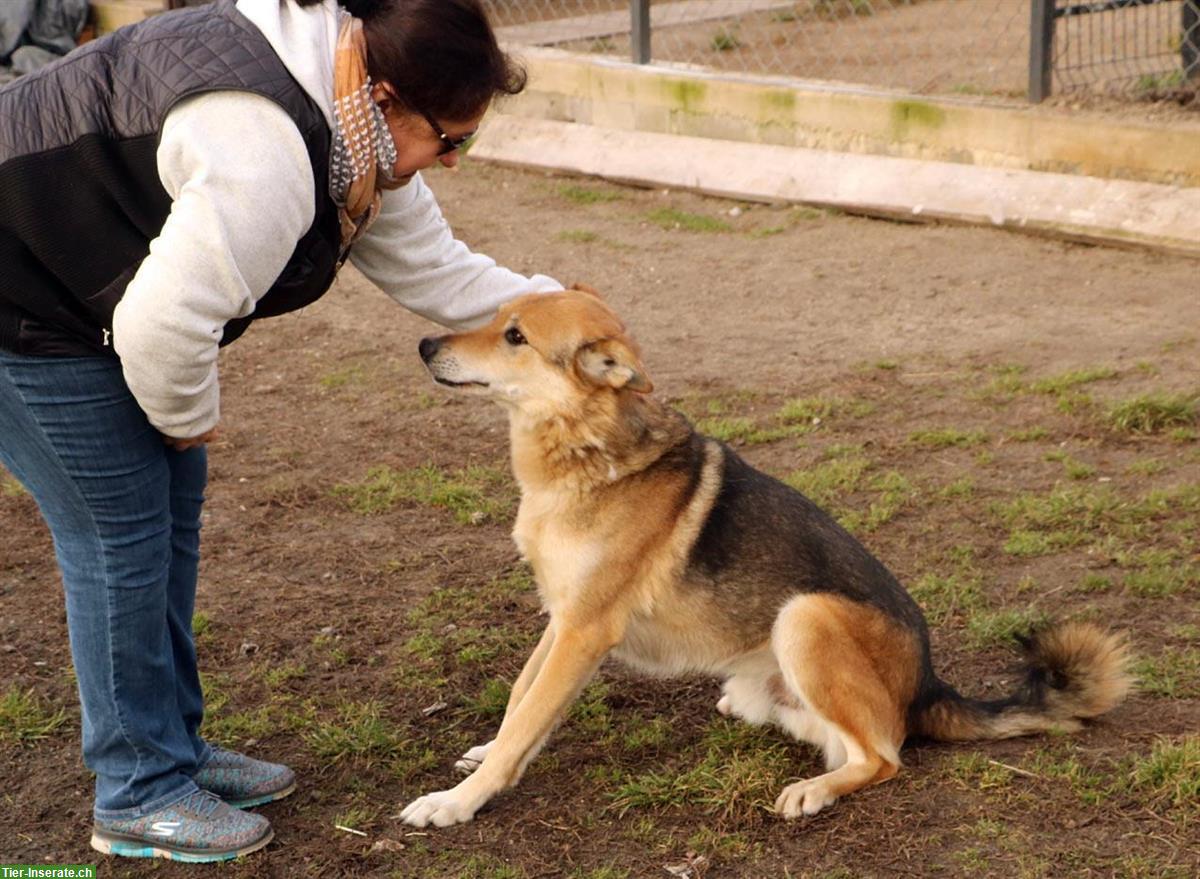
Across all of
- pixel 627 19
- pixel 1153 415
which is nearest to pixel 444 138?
pixel 1153 415

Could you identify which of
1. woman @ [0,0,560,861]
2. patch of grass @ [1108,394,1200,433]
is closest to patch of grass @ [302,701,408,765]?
woman @ [0,0,560,861]

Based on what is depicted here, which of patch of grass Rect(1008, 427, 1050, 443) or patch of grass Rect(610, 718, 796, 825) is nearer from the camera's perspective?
patch of grass Rect(610, 718, 796, 825)

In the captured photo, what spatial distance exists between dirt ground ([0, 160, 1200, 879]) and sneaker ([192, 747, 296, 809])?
3.8 inches

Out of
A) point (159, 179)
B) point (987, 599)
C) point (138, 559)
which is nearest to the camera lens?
point (159, 179)

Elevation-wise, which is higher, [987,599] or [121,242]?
[121,242]

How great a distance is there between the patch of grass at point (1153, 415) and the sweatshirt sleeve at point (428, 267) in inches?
120

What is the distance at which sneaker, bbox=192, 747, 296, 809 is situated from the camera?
3752 millimetres

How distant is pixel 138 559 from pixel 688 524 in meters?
1.46

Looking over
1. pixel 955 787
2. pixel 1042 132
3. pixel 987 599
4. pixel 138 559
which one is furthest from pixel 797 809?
pixel 1042 132

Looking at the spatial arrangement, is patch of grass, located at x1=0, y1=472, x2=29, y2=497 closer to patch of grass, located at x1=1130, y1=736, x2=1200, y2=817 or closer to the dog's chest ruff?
the dog's chest ruff

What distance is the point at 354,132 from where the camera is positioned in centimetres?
293

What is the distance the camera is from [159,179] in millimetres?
2846

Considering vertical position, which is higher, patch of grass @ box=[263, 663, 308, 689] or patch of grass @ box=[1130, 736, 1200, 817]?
patch of grass @ box=[1130, 736, 1200, 817]

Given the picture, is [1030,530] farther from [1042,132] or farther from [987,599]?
[1042,132]
